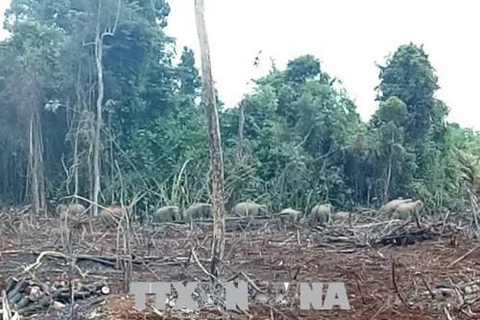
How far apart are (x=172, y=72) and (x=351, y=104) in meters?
5.24

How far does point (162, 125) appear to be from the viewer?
2008 centimetres

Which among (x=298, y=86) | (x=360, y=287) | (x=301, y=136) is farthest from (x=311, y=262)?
(x=298, y=86)

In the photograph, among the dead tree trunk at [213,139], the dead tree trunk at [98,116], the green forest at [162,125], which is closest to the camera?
the dead tree trunk at [213,139]

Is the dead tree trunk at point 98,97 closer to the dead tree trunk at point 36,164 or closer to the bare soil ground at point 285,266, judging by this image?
the dead tree trunk at point 36,164

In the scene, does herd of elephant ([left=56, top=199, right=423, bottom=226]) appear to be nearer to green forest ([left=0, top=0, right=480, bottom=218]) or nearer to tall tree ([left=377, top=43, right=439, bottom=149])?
green forest ([left=0, top=0, right=480, bottom=218])

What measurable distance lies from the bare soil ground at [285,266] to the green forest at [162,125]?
5145 mm

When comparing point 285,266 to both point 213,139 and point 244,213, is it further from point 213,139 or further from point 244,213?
point 244,213

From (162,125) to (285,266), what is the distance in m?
12.0

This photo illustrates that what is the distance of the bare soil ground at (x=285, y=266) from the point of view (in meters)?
5.85

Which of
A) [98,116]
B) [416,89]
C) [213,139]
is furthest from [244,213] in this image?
[213,139]

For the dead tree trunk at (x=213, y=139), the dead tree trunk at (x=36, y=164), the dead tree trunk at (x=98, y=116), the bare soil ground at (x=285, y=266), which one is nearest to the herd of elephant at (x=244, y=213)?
the bare soil ground at (x=285, y=266)

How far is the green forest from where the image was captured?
1806 cm

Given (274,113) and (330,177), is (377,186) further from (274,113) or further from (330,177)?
(274,113)

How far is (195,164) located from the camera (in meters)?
18.0
